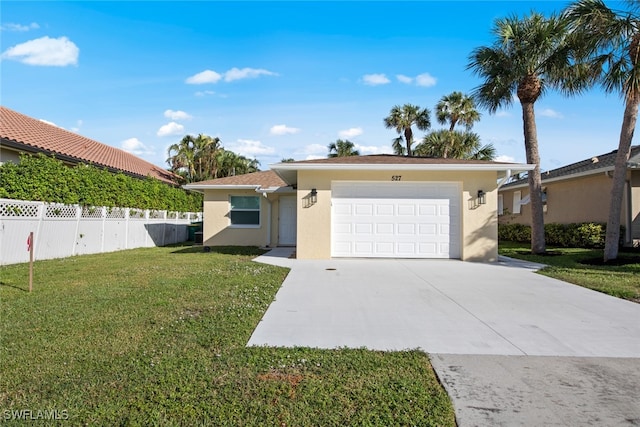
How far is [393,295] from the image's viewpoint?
6875 mm

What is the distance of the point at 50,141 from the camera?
16375mm

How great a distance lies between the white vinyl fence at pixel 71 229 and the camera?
1037 centimetres

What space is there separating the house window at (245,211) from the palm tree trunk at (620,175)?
1249cm

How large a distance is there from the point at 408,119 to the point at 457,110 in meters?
3.69

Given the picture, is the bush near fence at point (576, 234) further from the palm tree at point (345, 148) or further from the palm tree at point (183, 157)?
the palm tree at point (183, 157)

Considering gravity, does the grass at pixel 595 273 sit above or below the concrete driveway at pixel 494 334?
above

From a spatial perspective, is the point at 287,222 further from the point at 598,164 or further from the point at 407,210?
the point at 598,164

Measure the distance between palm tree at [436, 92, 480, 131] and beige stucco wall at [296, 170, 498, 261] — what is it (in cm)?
1659

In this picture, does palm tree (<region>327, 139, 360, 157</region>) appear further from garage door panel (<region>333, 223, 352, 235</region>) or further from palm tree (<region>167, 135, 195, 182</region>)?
garage door panel (<region>333, 223, 352, 235</region>)

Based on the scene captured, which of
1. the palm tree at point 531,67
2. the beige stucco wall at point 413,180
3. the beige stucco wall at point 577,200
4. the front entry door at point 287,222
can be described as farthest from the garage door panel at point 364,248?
the beige stucco wall at point 577,200

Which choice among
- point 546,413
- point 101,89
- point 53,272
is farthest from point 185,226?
point 546,413

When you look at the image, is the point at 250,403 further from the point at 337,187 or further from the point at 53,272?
the point at 337,187

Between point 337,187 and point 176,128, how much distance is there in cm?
2689

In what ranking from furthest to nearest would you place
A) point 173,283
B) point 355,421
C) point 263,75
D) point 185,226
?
point 185,226 → point 263,75 → point 173,283 → point 355,421
